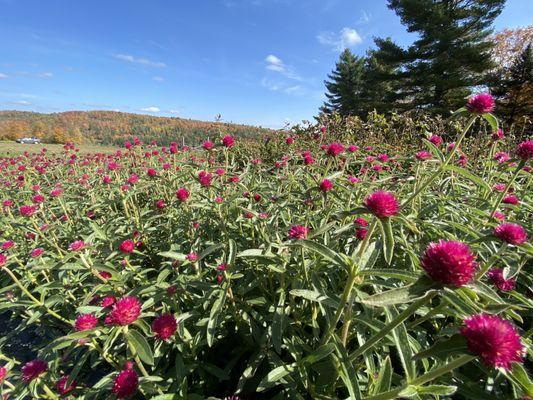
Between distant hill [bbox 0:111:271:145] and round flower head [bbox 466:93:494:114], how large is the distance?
26032mm

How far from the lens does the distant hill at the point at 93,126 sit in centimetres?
3015

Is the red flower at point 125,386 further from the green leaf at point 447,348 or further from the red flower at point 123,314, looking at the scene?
the green leaf at point 447,348

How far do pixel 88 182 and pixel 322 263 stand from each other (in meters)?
3.90

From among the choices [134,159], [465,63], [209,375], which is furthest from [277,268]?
[465,63]

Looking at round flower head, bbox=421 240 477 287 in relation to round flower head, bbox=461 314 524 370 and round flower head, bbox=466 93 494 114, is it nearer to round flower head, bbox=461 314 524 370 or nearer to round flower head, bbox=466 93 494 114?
round flower head, bbox=461 314 524 370

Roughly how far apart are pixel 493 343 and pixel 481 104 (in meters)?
1.31

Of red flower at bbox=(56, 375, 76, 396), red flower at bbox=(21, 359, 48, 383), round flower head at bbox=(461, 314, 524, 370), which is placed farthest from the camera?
red flower at bbox=(56, 375, 76, 396)

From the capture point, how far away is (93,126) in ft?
147

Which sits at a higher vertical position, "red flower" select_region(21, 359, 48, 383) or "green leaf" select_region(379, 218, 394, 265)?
"green leaf" select_region(379, 218, 394, 265)

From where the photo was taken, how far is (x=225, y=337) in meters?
2.19

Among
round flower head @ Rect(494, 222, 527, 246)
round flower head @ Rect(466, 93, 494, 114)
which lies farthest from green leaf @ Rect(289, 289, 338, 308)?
round flower head @ Rect(466, 93, 494, 114)

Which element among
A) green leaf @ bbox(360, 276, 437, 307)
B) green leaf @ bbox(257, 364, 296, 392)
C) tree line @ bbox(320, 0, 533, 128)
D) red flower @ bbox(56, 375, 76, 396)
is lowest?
red flower @ bbox(56, 375, 76, 396)

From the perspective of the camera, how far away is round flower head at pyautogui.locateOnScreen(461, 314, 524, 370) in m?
0.78

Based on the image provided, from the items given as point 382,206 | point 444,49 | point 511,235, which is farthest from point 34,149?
point 444,49
